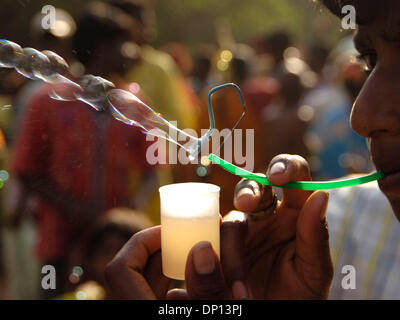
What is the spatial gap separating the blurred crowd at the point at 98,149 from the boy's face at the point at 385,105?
1.11ft

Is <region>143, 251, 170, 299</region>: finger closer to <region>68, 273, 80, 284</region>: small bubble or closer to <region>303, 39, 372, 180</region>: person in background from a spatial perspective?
<region>68, 273, 80, 284</region>: small bubble

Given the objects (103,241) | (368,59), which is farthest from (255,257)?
(103,241)

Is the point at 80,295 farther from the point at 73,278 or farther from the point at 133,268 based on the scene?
the point at 133,268

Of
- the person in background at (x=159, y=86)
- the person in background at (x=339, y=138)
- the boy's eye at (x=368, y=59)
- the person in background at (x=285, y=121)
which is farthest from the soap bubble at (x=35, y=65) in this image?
the person in background at (x=339, y=138)

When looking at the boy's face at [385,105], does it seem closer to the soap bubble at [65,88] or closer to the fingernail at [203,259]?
the fingernail at [203,259]

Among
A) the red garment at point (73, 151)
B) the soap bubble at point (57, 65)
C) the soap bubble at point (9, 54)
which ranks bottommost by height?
the red garment at point (73, 151)

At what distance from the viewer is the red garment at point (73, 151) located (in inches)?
57.4

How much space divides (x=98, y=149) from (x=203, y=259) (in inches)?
28.7

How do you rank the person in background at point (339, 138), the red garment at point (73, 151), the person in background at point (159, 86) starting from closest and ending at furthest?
the red garment at point (73, 151) < the person in background at point (159, 86) < the person in background at point (339, 138)

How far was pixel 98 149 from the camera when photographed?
1.55m

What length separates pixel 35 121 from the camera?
1.60 meters

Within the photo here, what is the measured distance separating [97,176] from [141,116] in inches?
26.3
